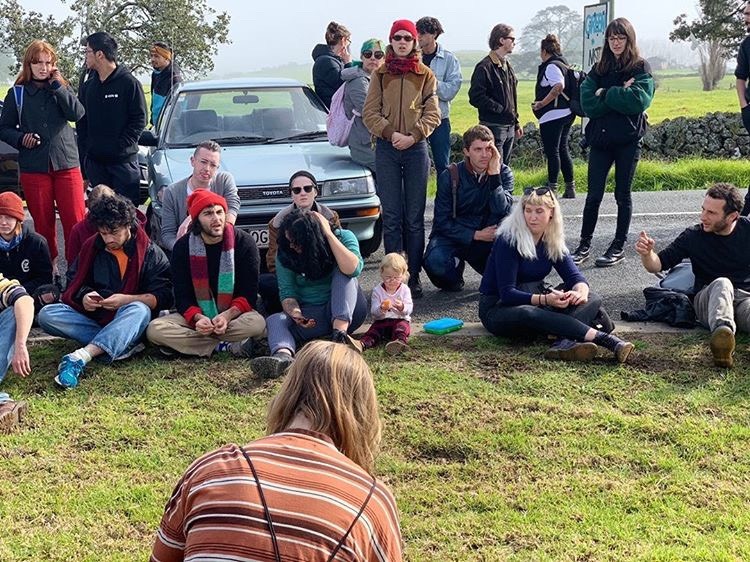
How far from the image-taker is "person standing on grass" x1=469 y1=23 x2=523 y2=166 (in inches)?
387

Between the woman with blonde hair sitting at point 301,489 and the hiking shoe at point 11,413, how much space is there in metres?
3.02

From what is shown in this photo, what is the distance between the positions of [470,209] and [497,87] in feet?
9.03

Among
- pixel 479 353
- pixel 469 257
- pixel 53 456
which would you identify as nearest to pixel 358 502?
pixel 53 456

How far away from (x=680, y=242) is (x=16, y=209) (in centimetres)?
476

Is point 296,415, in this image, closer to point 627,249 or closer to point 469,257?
point 469,257

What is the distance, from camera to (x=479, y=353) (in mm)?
6332

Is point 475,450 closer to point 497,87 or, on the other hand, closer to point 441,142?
point 441,142

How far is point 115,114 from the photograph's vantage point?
855cm

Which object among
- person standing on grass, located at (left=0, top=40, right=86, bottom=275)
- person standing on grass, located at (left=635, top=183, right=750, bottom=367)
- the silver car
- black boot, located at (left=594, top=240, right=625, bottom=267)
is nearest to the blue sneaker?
person standing on grass, located at (left=0, top=40, right=86, bottom=275)

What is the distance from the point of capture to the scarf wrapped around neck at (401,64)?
7465mm

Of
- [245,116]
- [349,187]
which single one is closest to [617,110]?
[349,187]

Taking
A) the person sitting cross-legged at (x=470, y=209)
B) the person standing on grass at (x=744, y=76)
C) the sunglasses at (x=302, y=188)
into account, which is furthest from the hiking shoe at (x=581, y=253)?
the sunglasses at (x=302, y=188)

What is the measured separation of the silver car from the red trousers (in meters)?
0.68

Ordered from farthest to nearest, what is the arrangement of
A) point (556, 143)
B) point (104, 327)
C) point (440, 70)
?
point (556, 143) → point (440, 70) → point (104, 327)
